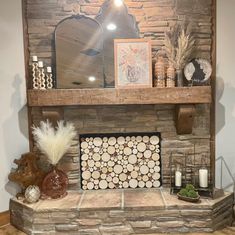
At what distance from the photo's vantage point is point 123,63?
9.29 ft

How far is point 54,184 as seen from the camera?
2.80 meters

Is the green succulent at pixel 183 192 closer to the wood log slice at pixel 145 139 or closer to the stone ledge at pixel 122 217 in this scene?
the stone ledge at pixel 122 217

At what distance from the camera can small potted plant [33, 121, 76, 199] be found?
9.05ft

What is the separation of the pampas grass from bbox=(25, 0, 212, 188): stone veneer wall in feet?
0.63

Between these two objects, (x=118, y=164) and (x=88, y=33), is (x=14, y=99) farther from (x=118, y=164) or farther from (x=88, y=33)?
(x=118, y=164)

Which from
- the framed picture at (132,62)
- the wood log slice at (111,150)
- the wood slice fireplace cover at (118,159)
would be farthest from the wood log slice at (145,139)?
the framed picture at (132,62)

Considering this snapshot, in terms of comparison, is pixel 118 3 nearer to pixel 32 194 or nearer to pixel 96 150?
pixel 96 150

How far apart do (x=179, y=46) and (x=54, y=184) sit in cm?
172

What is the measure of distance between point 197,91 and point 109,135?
3.16 feet

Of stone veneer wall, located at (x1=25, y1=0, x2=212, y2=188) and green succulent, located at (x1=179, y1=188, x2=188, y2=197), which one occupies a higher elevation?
stone veneer wall, located at (x1=25, y1=0, x2=212, y2=188)

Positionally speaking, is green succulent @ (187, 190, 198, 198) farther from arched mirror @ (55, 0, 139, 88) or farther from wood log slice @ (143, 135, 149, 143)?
arched mirror @ (55, 0, 139, 88)

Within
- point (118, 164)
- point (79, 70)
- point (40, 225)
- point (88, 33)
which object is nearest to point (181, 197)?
point (118, 164)

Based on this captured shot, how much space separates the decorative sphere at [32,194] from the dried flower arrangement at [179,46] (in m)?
1.72

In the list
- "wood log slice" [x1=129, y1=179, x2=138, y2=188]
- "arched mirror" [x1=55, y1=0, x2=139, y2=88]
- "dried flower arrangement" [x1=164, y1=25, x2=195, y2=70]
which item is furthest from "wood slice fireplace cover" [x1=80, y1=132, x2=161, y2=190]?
"dried flower arrangement" [x1=164, y1=25, x2=195, y2=70]
